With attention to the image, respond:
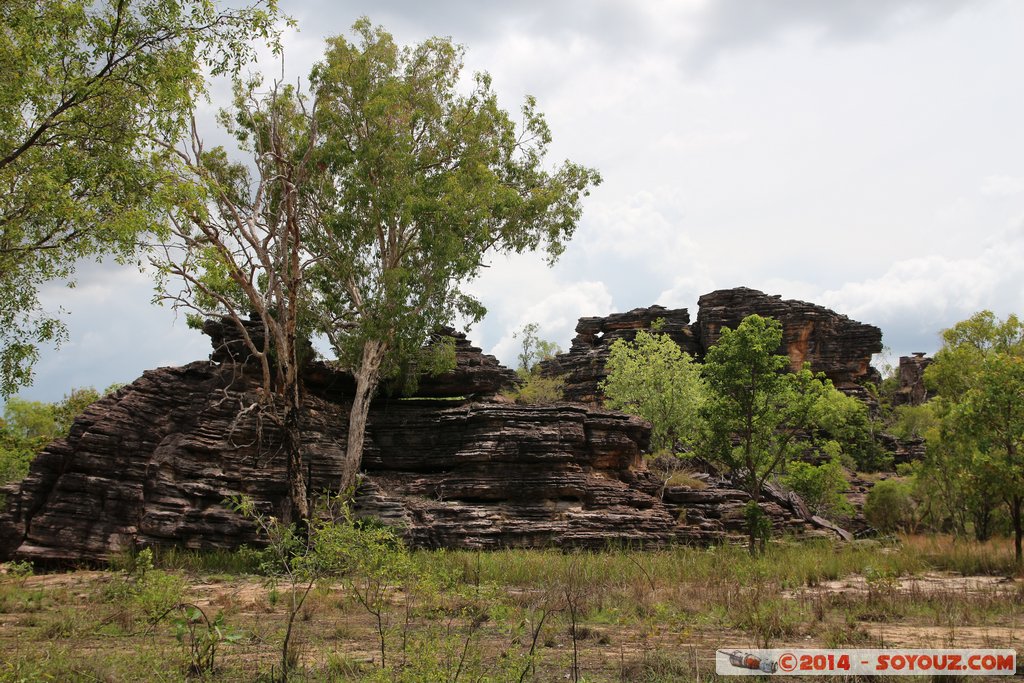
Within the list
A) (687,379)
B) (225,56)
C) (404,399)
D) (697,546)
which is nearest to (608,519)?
(697,546)

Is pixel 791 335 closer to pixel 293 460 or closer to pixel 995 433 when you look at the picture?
pixel 995 433

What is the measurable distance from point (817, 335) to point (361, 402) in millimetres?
52723

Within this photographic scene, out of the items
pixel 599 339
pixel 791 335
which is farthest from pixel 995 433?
pixel 599 339

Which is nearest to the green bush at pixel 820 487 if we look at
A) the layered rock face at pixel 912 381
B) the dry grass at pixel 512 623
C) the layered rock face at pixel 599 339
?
the dry grass at pixel 512 623

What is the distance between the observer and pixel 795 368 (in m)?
60.1

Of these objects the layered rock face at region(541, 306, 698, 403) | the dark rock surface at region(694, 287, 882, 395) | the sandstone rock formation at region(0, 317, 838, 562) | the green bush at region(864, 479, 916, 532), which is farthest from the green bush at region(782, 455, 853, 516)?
the dark rock surface at region(694, 287, 882, 395)

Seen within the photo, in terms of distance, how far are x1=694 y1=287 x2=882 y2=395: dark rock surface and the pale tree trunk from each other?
4534 centimetres

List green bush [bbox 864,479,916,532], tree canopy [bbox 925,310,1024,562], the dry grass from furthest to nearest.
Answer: green bush [bbox 864,479,916,532]
tree canopy [bbox 925,310,1024,562]
the dry grass

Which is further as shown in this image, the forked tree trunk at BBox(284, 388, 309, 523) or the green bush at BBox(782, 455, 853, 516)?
the green bush at BBox(782, 455, 853, 516)

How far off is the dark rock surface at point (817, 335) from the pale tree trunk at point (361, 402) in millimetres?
45343

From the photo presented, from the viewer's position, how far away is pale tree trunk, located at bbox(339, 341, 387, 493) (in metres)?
22.1

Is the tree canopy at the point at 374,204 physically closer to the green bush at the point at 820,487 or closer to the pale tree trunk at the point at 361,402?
the pale tree trunk at the point at 361,402

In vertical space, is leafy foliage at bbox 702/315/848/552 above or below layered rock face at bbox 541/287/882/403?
below

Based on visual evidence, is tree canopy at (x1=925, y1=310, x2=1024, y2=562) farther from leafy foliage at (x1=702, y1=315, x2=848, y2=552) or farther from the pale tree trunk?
the pale tree trunk
